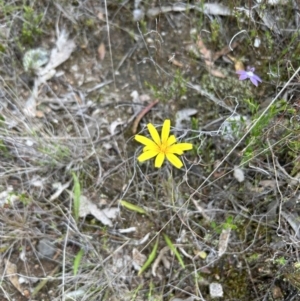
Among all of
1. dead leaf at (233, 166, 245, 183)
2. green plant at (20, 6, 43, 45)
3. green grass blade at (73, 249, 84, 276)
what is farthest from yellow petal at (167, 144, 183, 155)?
green plant at (20, 6, 43, 45)

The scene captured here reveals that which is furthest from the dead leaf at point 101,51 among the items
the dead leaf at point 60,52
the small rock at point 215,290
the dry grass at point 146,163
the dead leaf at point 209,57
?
the small rock at point 215,290

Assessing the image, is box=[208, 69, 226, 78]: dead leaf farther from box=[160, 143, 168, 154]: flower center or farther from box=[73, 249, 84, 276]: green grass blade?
box=[73, 249, 84, 276]: green grass blade

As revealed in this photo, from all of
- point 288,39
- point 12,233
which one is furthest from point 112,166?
point 288,39

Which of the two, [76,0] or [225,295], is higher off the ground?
[76,0]

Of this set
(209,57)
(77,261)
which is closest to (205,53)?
(209,57)

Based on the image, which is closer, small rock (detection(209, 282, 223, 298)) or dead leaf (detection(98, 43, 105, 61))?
small rock (detection(209, 282, 223, 298))

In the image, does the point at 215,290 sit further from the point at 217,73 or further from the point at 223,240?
the point at 217,73

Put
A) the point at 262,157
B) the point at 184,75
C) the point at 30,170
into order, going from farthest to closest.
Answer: the point at 184,75, the point at 30,170, the point at 262,157

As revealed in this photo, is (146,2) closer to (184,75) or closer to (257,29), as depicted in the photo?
(184,75)
